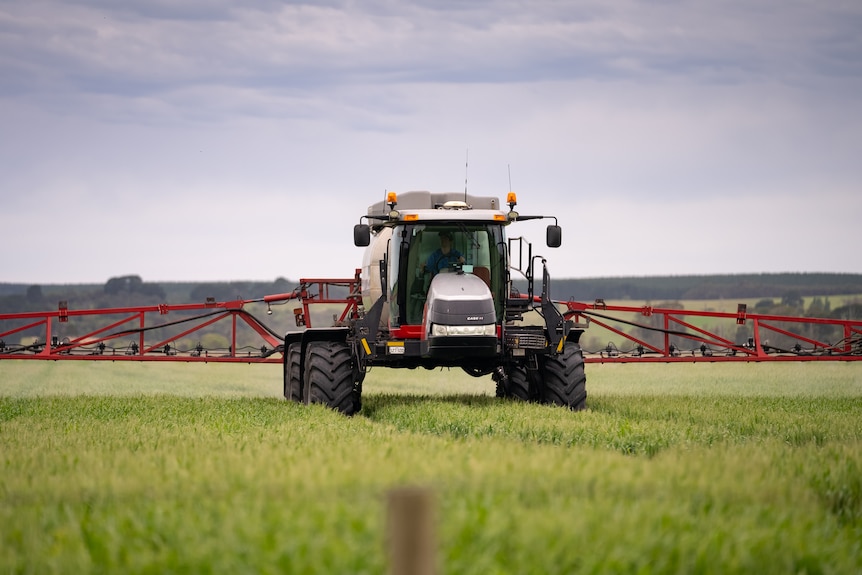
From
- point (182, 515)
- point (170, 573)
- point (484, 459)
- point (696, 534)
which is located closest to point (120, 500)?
point (182, 515)

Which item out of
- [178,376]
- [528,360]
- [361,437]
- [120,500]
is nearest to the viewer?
[120,500]

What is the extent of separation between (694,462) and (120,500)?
163 inches

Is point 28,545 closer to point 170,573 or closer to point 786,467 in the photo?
point 170,573

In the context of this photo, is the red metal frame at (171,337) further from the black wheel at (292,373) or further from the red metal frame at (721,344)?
the red metal frame at (721,344)

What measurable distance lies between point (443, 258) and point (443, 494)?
8.71m

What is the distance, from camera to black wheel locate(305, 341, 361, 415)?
15.7 metres

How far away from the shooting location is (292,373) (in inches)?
734

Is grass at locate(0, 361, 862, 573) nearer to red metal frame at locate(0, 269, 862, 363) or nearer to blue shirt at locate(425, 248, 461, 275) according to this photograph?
blue shirt at locate(425, 248, 461, 275)

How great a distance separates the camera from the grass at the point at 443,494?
5609 millimetres

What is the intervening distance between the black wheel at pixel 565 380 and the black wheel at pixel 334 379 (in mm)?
2743

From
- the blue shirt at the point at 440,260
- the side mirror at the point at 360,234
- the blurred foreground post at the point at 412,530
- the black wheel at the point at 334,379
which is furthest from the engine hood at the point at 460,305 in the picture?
the blurred foreground post at the point at 412,530

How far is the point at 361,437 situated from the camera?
34.7 ft

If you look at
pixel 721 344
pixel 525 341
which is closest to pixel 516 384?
pixel 525 341

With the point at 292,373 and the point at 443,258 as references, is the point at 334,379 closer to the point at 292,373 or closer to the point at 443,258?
the point at 443,258
